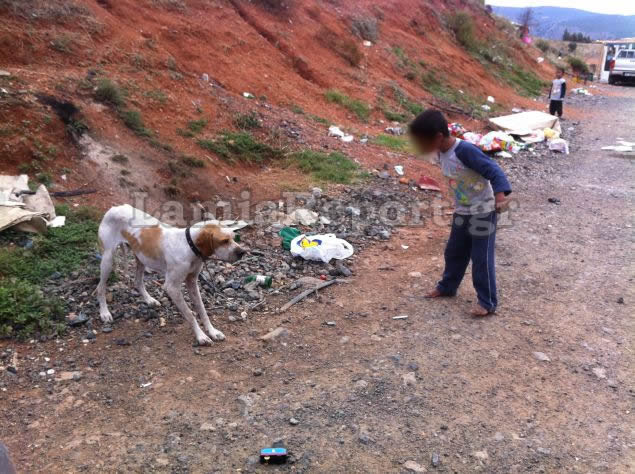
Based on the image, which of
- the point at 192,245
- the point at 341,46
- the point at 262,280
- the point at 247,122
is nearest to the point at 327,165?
the point at 247,122

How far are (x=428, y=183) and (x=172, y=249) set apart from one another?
17.3 ft

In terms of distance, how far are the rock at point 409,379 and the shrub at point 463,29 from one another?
64.2 feet

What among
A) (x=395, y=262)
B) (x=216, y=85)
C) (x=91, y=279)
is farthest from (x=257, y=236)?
(x=216, y=85)

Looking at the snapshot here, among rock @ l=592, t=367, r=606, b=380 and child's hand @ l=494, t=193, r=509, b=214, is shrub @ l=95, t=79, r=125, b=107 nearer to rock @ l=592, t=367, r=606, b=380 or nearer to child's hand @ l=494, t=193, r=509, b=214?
child's hand @ l=494, t=193, r=509, b=214

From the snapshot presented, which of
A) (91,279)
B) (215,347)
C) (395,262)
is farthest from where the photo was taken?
(395,262)

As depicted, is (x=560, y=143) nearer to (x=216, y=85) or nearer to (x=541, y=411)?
(x=216, y=85)

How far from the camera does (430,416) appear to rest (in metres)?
3.04

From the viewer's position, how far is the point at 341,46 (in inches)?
541

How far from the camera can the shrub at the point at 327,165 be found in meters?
7.54

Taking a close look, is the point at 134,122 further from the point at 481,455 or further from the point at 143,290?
the point at 481,455

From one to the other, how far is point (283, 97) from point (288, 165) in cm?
278

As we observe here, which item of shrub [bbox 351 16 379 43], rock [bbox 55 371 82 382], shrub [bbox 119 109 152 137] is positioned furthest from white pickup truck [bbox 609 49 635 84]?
rock [bbox 55 371 82 382]

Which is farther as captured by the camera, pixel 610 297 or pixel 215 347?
pixel 610 297

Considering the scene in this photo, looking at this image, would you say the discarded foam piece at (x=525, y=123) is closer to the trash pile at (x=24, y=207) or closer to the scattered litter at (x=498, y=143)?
the scattered litter at (x=498, y=143)
